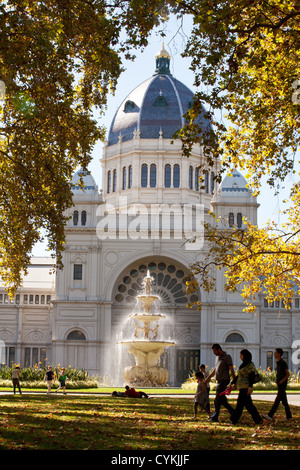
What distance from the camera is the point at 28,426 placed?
44.2ft

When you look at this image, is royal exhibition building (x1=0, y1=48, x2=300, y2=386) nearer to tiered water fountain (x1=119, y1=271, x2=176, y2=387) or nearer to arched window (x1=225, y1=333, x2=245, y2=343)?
arched window (x1=225, y1=333, x2=245, y2=343)

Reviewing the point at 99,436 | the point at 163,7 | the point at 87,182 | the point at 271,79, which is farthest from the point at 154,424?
the point at 87,182

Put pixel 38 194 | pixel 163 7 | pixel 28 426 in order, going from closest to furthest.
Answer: pixel 28 426 < pixel 163 7 < pixel 38 194

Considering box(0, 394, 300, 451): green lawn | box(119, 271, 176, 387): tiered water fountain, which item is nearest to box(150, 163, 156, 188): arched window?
box(119, 271, 176, 387): tiered water fountain

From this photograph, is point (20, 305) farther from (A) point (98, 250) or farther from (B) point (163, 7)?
(B) point (163, 7)

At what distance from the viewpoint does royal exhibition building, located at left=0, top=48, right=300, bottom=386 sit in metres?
60.9

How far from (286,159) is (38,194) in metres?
7.18

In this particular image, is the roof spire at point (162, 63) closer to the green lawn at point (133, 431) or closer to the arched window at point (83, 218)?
the arched window at point (83, 218)

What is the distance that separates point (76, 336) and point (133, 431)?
48822 mm

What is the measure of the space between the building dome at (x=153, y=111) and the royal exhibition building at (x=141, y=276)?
0.13m

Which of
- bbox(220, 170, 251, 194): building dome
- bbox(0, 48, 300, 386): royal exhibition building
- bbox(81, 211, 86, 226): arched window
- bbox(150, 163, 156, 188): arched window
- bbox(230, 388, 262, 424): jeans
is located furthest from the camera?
bbox(150, 163, 156, 188): arched window

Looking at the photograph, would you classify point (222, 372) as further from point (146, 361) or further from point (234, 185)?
point (234, 185)

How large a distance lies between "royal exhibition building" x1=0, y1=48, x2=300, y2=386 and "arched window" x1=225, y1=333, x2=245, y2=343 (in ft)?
0.31

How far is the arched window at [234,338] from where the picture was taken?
A: 61156mm
